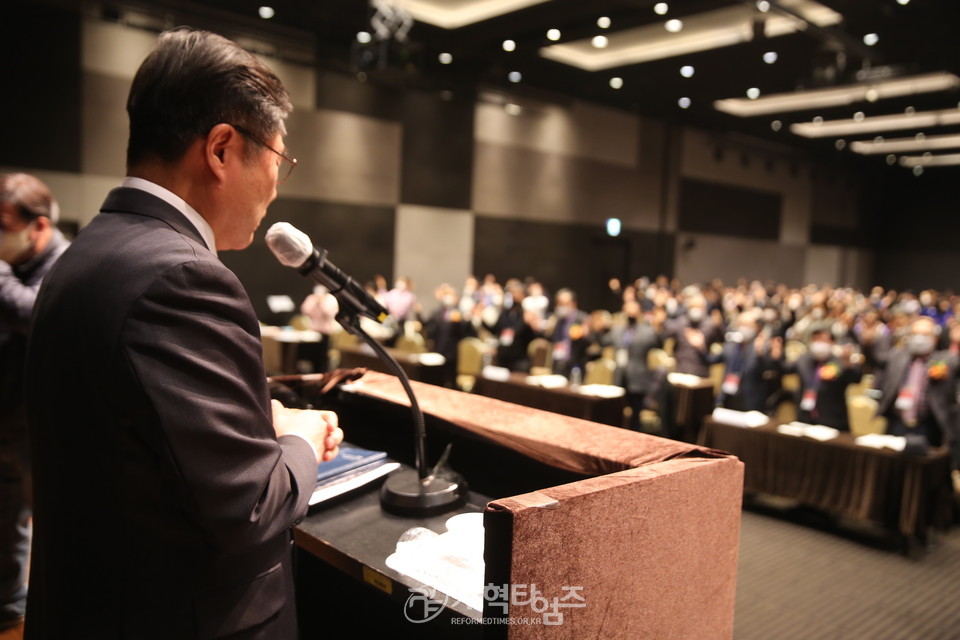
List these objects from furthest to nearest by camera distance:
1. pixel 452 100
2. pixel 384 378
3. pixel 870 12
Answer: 1. pixel 452 100
2. pixel 870 12
3. pixel 384 378

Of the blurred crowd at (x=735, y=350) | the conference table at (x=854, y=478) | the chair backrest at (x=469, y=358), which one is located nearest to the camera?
the conference table at (x=854, y=478)

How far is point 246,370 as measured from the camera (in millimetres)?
886

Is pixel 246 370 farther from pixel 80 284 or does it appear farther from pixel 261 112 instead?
pixel 261 112

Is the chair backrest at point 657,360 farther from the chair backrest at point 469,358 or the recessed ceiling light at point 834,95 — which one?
the recessed ceiling light at point 834,95

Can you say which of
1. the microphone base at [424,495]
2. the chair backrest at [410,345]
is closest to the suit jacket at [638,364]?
the chair backrest at [410,345]

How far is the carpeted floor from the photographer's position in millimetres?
3613

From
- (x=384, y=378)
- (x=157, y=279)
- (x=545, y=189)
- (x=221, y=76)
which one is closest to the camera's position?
(x=157, y=279)

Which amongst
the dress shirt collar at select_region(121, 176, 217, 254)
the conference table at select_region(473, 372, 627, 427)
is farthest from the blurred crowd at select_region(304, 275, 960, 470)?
the dress shirt collar at select_region(121, 176, 217, 254)

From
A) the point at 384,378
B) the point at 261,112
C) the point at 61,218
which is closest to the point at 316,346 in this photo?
the point at 61,218

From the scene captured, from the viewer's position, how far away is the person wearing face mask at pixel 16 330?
2236mm

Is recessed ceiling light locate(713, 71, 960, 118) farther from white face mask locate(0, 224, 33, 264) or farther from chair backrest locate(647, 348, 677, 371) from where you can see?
white face mask locate(0, 224, 33, 264)

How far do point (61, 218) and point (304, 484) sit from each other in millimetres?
9827

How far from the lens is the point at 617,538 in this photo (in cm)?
99

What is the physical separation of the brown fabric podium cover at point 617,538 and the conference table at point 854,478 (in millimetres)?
3913
